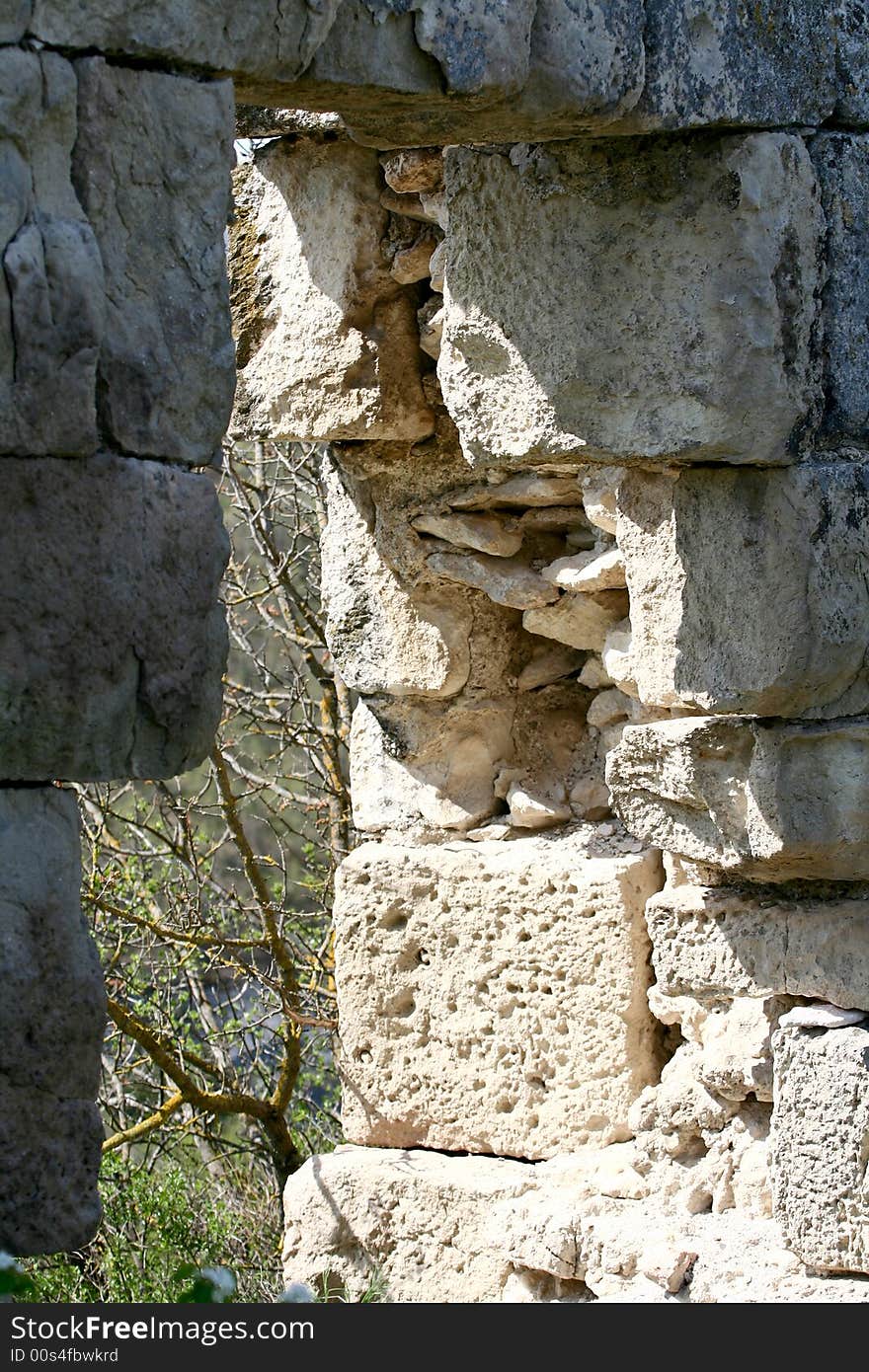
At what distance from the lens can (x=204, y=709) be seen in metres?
3.05

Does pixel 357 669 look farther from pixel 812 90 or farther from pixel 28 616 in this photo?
pixel 28 616

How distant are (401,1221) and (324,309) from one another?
217 cm

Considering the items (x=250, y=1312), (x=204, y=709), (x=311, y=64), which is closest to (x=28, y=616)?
(x=204, y=709)

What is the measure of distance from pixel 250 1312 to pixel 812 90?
8.32 feet

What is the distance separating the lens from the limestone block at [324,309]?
15.2 ft

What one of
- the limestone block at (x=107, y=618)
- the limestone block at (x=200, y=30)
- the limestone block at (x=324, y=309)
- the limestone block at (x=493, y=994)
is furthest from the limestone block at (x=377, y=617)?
the limestone block at (x=200, y=30)

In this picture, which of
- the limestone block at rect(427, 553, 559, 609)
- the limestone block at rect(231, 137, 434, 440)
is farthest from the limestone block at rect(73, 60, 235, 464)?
the limestone block at rect(427, 553, 559, 609)

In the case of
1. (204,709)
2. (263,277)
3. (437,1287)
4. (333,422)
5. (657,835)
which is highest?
(263,277)

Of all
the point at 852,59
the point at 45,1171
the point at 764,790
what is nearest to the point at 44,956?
the point at 45,1171

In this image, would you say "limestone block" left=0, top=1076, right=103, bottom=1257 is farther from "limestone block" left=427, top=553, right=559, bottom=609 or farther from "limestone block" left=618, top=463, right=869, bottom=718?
"limestone block" left=427, top=553, right=559, bottom=609

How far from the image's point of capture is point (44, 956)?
9.62 ft

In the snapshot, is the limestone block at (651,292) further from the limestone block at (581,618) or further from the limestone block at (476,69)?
the limestone block at (581,618)

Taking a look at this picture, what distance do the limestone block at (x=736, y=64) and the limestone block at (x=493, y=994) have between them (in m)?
1.72

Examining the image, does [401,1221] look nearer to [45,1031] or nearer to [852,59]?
[45,1031]
